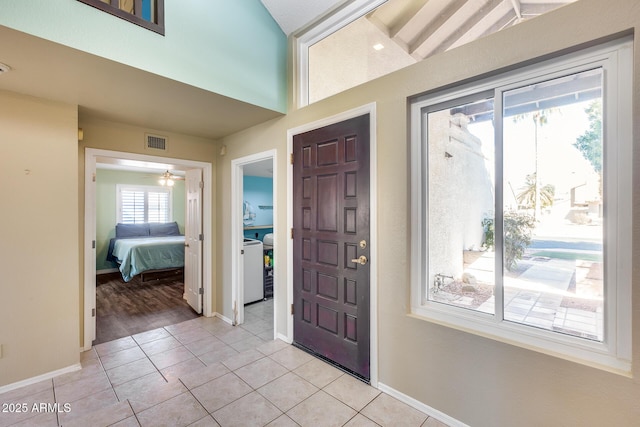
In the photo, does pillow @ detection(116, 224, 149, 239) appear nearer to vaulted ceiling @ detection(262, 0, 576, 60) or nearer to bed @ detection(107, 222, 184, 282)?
bed @ detection(107, 222, 184, 282)

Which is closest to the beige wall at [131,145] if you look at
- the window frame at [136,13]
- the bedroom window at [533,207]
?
the window frame at [136,13]

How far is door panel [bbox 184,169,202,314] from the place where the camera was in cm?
393

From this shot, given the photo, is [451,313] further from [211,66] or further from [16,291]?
[16,291]

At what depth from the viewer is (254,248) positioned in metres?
4.36

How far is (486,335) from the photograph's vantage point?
165cm

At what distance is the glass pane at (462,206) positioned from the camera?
178 centimetres

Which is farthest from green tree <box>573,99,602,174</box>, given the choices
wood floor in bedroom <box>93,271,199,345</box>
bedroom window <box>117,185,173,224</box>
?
bedroom window <box>117,185,173,224</box>

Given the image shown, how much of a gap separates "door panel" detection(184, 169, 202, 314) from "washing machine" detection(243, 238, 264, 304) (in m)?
0.64

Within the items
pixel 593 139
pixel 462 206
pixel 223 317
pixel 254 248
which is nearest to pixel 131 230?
pixel 254 248

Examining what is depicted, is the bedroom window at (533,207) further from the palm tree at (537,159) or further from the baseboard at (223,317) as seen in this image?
the baseboard at (223,317)

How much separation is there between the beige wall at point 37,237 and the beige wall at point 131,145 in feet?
0.89

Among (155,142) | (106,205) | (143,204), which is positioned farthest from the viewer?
(143,204)

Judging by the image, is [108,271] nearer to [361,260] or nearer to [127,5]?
[127,5]

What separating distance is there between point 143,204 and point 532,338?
26.3 ft
